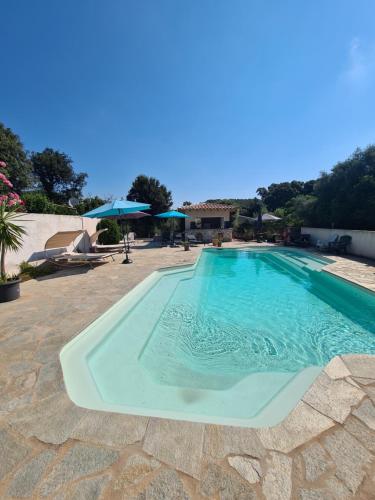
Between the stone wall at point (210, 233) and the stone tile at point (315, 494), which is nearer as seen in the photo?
the stone tile at point (315, 494)

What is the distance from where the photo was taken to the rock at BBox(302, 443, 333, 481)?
1.40m

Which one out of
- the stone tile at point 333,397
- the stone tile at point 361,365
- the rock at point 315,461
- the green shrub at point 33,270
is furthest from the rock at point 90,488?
the green shrub at point 33,270

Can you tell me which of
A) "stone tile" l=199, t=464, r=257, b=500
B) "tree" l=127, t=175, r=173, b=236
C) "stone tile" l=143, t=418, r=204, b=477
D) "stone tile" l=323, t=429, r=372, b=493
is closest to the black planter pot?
"stone tile" l=143, t=418, r=204, b=477

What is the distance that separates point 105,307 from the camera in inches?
174

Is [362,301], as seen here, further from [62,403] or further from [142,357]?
[62,403]

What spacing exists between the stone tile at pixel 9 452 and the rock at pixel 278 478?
65.0 inches

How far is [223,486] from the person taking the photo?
1.34m

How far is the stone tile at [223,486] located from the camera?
129cm

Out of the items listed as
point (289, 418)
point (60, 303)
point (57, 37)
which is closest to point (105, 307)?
point (60, 303)

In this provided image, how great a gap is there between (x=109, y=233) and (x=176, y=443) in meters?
12.8

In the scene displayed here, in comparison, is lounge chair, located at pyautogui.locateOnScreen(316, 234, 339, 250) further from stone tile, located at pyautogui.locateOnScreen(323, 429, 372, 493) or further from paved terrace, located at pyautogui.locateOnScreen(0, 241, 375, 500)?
stone tile, located at pyautogui.locateOnScreen(323, 429, 372, 493)

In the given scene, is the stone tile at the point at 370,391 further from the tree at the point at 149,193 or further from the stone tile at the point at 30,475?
the tree at the point at 149,193

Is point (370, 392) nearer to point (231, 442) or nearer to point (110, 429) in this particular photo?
point (231, 442)

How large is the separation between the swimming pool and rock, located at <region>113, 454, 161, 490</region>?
470 millimetres
